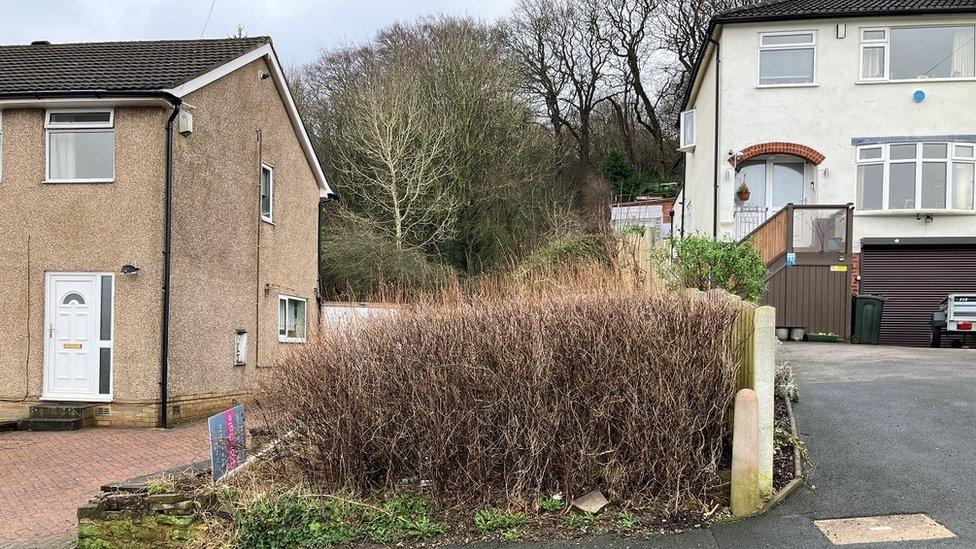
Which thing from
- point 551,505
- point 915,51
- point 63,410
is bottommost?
point 63,410

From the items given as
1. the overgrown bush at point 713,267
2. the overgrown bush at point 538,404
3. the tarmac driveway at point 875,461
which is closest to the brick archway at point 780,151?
the tarmac driveway at point 875,461

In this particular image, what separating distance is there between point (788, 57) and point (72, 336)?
17.2 metres

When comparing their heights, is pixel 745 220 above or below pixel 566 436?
above

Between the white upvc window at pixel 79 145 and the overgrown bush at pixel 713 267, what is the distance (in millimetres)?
9133

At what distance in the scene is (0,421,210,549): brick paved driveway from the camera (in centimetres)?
680

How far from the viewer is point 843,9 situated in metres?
→ 18.4

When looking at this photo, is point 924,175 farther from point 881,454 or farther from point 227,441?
point 227,441

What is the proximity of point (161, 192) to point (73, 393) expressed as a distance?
3541mm

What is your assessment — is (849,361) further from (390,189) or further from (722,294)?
(390,189)

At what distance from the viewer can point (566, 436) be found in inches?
227

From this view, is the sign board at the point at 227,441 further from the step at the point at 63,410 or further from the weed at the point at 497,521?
the step at the point at 63,410

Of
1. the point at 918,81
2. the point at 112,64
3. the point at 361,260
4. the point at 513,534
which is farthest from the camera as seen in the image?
the point at 361,260

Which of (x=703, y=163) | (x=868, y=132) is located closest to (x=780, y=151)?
(x=868, y=132)

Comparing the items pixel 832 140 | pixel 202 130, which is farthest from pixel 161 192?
pixel 832 140
